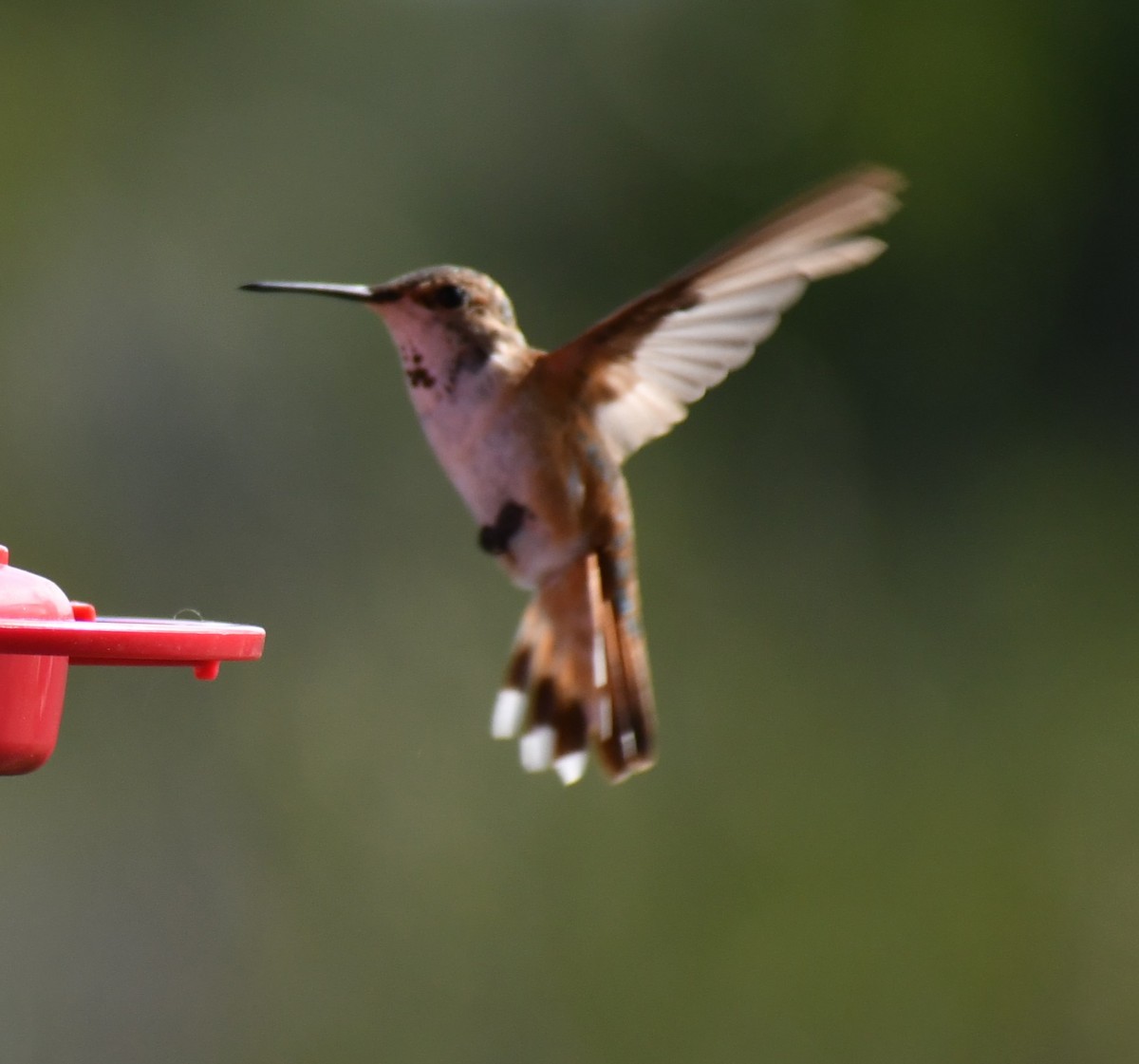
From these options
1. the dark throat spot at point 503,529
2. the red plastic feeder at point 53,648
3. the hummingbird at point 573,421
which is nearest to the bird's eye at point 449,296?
the hummingbird at point 573,421

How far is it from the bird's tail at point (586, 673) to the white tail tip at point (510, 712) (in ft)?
0.05

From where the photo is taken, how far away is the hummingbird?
2391 millimetres

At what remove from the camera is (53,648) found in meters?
→ 1.65

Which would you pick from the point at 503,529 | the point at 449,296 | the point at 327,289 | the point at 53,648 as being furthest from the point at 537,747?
the point at 53,648

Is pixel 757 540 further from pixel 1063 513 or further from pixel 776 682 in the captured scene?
pixel 1063 513

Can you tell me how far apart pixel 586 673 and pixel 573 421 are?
1.56 feet

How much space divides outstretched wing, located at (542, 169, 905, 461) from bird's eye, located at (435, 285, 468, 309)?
17 cm

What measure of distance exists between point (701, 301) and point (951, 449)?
13.6 feet

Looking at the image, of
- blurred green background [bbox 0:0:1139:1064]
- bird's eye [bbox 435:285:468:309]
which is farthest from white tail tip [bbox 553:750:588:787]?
blurred green background [bbox 0:0:1139:1064]

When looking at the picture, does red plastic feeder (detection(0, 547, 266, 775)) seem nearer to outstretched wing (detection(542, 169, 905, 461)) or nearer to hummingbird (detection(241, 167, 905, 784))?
hummingbird (detection(241, 167, 905, 784))

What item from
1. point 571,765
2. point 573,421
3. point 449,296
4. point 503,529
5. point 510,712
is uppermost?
point 449,296

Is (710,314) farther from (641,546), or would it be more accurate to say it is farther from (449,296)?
(641,546)

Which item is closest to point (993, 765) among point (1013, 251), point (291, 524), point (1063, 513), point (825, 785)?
point (825, 785)

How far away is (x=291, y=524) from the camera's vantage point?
5344 mm
